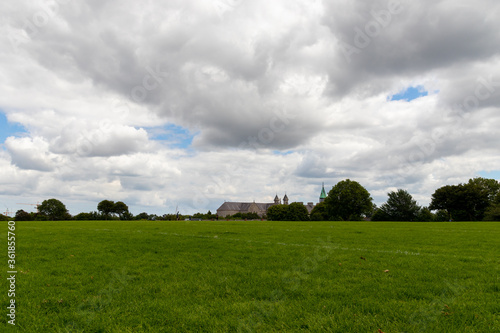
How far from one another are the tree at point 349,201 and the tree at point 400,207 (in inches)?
219

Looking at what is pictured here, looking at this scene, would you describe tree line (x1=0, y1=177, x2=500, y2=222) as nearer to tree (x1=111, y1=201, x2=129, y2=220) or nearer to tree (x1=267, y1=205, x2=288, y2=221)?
tree (x1=111, y1=201, x2=129, y2=220)

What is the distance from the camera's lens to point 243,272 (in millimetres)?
9117

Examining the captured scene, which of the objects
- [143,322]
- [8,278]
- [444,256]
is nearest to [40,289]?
[8,278]

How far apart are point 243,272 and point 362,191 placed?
305 ft

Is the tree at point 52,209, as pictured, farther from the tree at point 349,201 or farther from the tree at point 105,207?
the tree at point 349,201

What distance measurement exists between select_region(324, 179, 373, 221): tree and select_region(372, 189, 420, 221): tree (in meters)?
5.55

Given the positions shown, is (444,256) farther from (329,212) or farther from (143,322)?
(329,212)

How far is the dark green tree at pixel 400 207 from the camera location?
9081 cm

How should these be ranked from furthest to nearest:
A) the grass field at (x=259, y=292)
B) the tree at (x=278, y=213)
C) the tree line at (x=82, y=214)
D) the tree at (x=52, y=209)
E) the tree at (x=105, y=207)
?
the tree at (x=278, y=213)
the tree at (x=105, y=207)
the tree at (x=52, y=209)
the tree line at (x=82, y=214)
the grass field at (x=259, y=292)

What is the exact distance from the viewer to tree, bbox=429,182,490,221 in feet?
294

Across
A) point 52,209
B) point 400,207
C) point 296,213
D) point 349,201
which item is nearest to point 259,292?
point 349,201

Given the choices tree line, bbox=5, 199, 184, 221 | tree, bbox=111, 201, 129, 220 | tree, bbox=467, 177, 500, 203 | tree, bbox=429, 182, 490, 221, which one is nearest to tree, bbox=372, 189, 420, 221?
tree, bbox=429, 182, 490, 221

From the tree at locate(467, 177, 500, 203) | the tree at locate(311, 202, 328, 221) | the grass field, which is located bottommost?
the tree at locate(311, 202, 328, 221)

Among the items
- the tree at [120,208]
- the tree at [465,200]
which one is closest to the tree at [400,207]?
the tree at [465,200]
